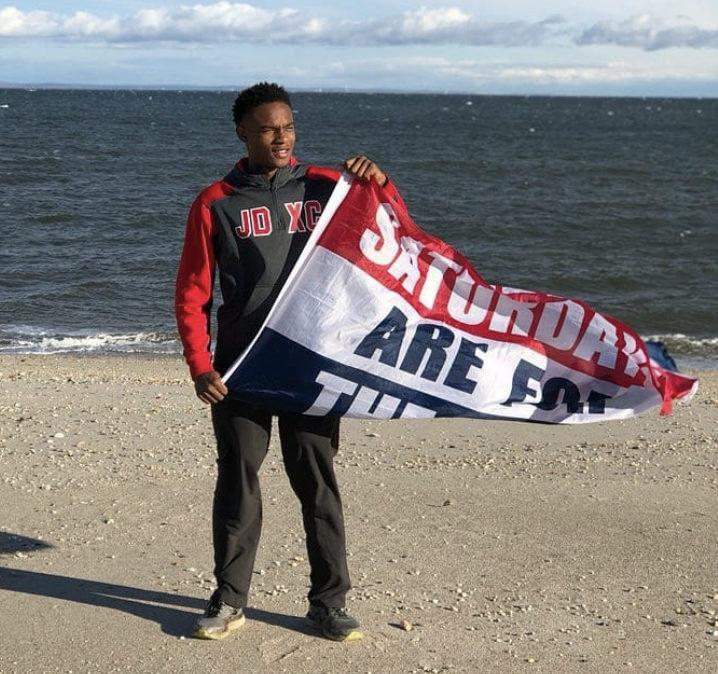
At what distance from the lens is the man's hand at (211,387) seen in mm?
4434

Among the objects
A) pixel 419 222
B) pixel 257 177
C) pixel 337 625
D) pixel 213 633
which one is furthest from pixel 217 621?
pixel 419 222

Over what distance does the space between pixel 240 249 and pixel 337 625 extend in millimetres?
1565

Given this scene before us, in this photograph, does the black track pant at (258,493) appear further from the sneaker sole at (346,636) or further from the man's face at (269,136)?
the man's face at (269,136)

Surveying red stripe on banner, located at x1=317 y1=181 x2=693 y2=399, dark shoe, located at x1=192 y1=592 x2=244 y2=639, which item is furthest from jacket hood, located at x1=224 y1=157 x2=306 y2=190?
dark shoe, located at x1=192 y1=592 x2=244 y2=639

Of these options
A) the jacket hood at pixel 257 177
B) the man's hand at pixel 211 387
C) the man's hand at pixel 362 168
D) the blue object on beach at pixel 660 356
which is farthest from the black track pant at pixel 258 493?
the blue object on beach at pixel 660 356

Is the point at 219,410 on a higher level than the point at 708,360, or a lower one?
higher

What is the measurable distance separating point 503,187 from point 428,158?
13616 millimetres

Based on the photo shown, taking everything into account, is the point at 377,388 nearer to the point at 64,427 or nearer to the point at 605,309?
the point at 64,427

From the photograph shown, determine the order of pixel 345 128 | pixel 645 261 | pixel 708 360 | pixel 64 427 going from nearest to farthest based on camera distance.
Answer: pixel 64 427, pixel 708 360, pixel 645 261, pixel 345 128

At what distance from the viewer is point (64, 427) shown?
840 centimetres

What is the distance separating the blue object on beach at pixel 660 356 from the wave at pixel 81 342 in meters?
11.3

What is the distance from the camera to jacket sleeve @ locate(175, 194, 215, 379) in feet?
14.3

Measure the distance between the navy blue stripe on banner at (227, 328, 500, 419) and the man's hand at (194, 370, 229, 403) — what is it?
0.07 meters

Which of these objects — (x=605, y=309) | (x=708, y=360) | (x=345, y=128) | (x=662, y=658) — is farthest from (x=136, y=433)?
(x=345, y=128)
